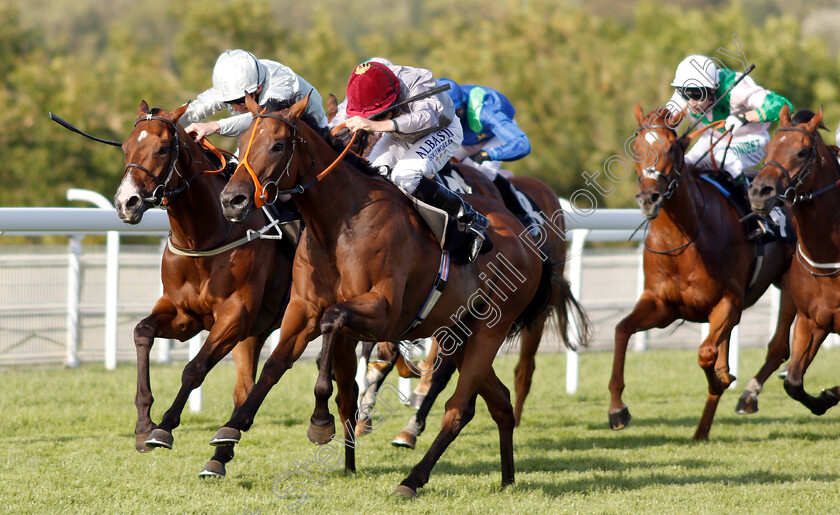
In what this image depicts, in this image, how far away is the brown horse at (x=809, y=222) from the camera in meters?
5.21

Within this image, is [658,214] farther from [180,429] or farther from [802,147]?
[180,429]

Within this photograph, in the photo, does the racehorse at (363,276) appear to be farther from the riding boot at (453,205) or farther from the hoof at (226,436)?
the riding boot at (453,205)

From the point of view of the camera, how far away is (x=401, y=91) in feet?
15.8

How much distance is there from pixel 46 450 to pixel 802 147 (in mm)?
4297

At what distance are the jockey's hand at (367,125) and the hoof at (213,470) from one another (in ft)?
5.48

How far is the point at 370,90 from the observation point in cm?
464

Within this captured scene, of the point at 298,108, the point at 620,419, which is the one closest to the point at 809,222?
the point at 620,419

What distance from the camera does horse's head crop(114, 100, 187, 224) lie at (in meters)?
4.31

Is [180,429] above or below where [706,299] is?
below

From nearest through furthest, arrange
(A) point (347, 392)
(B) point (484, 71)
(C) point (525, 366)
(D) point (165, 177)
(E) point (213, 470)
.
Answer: (D) point (165, 177) < (E) point (213, 470) < (A) point (347, 392) < (C) point (525, 366) < (B) point (484, 71)

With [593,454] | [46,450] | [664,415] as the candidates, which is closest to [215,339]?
[46,450]

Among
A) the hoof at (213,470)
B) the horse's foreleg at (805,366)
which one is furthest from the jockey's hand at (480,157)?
the hoof at (213,470)

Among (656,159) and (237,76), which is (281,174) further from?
(656,159)

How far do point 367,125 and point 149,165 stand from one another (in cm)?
99
